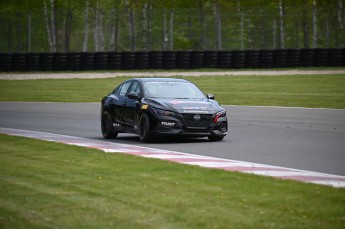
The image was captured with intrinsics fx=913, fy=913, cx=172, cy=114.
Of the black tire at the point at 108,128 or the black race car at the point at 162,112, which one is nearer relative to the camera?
the black race car at the point at 162,112

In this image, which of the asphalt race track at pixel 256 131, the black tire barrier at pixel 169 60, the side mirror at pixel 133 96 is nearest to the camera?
the asphalt race track at pixel 256 131

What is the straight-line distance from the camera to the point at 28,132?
61.6 ft

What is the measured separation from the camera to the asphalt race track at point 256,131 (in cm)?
1336

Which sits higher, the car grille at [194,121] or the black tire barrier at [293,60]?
the car grille at [194,121]

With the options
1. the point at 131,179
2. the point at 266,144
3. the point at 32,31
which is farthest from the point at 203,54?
the point at 131,179

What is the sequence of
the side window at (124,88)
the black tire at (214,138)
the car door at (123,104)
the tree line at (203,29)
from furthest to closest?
the tree line at (203,29)
the side window at (124,88)
the car door at (123,104)
the black tire at (214,138)

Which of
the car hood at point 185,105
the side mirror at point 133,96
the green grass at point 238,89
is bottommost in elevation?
the green grass at point 238,89

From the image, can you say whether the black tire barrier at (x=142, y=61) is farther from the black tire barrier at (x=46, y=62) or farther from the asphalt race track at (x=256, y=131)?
the asphalt race track at (x=256, y=131)

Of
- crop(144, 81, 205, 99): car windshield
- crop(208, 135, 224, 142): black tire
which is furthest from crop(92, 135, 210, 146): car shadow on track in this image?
crop(144, 81, 205, 99): car windshield

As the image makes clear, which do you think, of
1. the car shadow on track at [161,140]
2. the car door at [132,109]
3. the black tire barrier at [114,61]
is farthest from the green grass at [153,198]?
the black tire barrier at [114,61]

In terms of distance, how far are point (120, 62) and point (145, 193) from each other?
34.2 meters

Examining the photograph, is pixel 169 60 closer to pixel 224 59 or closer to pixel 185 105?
pixel 224 59

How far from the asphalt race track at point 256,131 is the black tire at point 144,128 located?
233mm

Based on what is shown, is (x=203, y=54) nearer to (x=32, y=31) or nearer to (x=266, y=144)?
(x=32, y=31)
